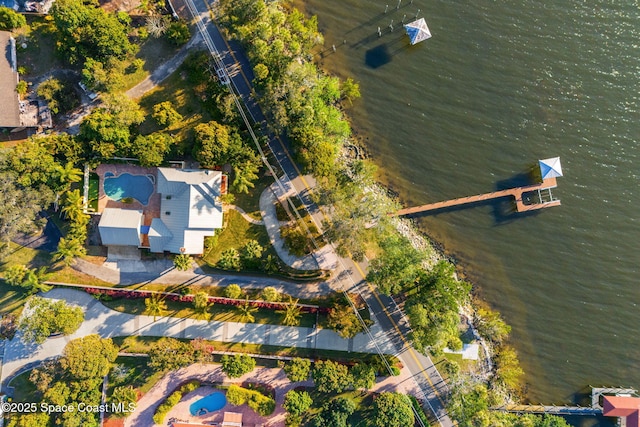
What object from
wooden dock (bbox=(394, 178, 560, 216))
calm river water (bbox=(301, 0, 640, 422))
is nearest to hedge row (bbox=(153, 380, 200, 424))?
wooden dock (bbox=(394, 178, 560, 216))

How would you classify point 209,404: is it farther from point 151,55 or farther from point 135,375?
point 151,55

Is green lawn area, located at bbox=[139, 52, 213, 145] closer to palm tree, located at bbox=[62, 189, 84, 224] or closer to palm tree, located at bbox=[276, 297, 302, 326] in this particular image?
palm tree, located at bbox=[62, 189, 84, 224]

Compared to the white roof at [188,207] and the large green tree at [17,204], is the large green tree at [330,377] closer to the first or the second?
the white roof at [188,207]

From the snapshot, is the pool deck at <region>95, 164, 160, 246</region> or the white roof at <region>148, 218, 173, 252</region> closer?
the white roof at <region>148, 218, 173, 252</region>

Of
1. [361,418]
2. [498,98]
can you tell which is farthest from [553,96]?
[361,418]

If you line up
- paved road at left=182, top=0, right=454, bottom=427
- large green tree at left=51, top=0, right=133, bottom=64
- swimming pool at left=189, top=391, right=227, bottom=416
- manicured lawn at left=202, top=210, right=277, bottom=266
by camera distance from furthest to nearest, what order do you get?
paved road at left=182, top=0, right=454, bottom=427 → manicured lawn at left=202, top=210, right=277, bottom=266 → swimming pool at left=189, top=391, right=227, bottom=416 → large green tree at left=51, top=0, right=133, bottom=64

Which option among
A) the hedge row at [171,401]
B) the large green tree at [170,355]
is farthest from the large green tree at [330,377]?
the hedge row at [171,401]

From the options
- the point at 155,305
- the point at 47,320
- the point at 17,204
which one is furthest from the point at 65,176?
the point at 155,305
